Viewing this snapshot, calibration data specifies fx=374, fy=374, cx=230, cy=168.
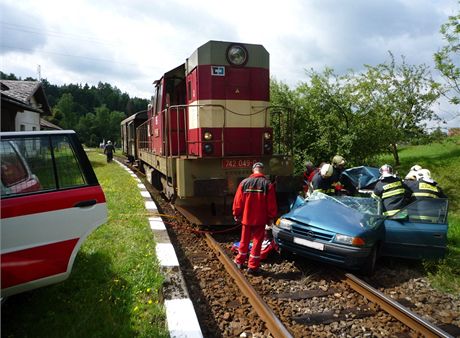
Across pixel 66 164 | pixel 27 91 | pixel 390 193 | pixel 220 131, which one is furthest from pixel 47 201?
pixel 27 91

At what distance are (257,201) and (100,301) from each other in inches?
100

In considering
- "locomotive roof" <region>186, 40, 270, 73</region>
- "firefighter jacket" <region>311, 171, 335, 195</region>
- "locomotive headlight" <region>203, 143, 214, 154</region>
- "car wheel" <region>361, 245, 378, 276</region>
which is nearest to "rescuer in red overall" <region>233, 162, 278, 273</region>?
"car wheel" <region>361, 245, 378, 276</region>

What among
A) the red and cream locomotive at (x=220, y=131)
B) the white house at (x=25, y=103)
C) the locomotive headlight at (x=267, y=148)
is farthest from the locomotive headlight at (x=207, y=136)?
the white house at (x=25, y=103)

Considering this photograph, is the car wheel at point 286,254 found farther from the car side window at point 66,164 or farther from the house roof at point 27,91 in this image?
the house roof at point 27,91

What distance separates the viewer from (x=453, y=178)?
13.3 m

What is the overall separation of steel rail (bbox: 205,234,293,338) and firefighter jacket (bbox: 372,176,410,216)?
2.68 m

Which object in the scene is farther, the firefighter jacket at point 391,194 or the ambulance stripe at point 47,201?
the firefighter jacket at point 391,194

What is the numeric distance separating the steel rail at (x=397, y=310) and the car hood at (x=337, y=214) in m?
0.71

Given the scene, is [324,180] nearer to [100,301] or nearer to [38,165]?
[100,301]

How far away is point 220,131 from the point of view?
25.7 feet

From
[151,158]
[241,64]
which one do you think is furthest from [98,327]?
[151,158]

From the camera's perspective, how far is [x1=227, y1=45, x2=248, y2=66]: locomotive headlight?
7.87 m

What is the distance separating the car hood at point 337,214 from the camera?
529 centimetres

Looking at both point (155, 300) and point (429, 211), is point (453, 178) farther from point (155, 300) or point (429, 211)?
point (155, 300)
